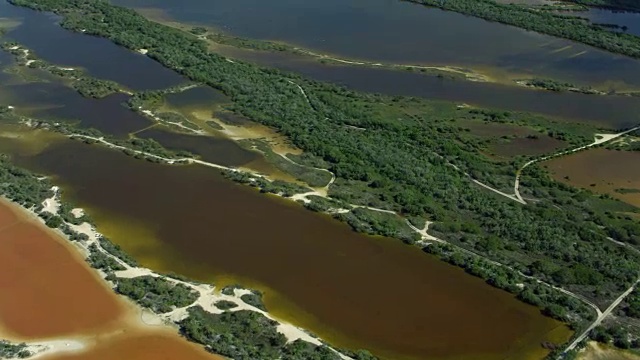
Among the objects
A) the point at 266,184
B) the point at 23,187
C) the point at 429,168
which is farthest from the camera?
the point at 429,168

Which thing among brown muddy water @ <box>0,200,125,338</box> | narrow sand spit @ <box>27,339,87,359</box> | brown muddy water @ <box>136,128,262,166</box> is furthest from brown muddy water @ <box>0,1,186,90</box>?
narrow sand spit @ <box>27,339,87,359</box>

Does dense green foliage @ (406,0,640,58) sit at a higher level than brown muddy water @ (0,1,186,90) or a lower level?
higher

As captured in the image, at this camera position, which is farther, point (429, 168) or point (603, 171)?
point (603, 171)

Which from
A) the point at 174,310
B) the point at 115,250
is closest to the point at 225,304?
the point at 174,310

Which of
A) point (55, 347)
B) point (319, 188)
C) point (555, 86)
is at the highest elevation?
point (555, 86)

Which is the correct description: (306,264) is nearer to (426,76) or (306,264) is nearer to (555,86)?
(426,76)

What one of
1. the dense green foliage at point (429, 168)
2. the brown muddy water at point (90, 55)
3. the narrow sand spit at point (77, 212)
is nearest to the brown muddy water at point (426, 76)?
the brown muddy water at point (90, 55)

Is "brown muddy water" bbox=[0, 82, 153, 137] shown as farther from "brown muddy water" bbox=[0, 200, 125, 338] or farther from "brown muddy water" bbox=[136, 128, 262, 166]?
"brown muddy water" bbox=[0, 200, 125, 338]
